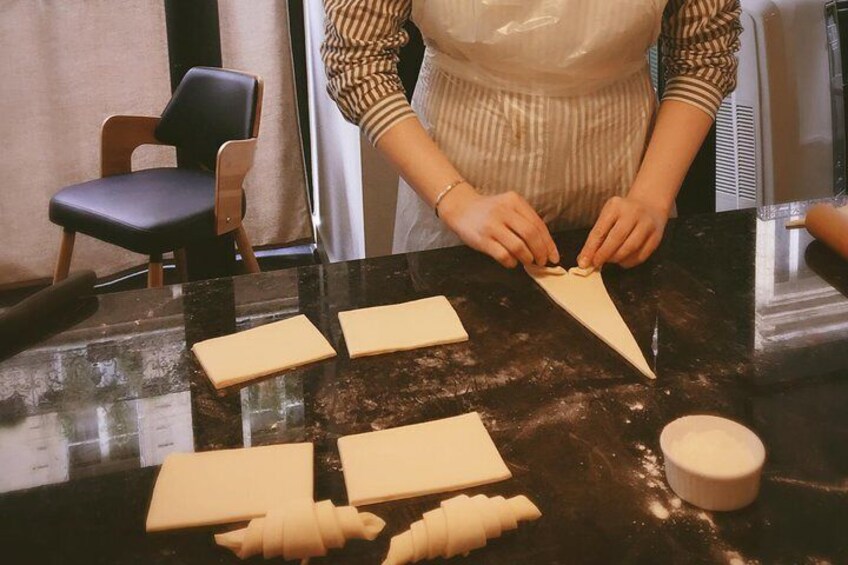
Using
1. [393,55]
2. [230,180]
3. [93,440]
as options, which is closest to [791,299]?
[393,55]

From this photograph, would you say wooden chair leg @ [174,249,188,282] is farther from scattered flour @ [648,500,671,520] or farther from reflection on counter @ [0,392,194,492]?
scattered flour @ [648,500,671,520]

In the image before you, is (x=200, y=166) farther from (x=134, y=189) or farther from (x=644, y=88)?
(x=644, y=88)

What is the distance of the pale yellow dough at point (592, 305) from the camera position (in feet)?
3.19

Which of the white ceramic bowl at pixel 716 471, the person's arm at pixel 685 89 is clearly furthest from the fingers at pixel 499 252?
the white ceramic bowl at pixel 716 471

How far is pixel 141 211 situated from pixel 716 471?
79.1 inches

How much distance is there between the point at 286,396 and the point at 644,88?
0.87 meters

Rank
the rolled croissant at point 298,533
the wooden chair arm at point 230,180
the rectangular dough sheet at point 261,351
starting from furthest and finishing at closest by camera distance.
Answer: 1. the wooden chair arm at point 230,180
2. the rectangular dough sheet at point 261,351
3. the rolled croissant at point 298,533

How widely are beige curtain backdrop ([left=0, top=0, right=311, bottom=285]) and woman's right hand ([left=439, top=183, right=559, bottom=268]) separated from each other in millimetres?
2429

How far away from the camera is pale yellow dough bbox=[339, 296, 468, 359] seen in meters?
1.00

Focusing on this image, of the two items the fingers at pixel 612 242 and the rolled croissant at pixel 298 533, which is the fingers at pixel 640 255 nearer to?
the fingers at pixel 612 242

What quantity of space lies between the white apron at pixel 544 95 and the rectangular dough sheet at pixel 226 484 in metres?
0.72

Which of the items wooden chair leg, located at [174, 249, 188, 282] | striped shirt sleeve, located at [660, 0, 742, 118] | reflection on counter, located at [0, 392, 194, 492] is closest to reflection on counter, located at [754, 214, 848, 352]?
striped shirt sleeve, located at [660, 0, 742, 118]

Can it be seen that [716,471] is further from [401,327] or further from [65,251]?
[65,251]

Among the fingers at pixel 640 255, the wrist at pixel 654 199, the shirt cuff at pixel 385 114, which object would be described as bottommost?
the fingers at pixel 640 255
